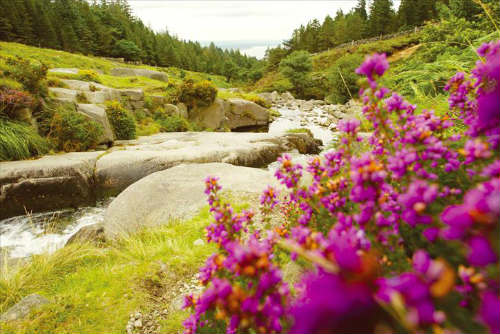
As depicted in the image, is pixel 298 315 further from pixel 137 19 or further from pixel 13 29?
pixel 137 19

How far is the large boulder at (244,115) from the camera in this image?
→ 76.7 feet

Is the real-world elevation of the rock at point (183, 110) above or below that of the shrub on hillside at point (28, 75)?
below

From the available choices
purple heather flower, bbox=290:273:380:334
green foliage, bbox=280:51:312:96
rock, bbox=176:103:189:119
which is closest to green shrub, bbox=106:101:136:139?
rock, bbox=176:103:189:119

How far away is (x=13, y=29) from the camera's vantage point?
46438mm

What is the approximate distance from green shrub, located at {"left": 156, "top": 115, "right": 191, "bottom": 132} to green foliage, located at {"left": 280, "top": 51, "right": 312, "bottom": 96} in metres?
27.0

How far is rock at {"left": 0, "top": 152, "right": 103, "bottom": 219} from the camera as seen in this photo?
792 centimetres

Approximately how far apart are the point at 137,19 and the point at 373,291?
106 m

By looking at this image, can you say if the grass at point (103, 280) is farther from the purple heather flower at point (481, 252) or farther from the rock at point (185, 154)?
the rock at point (185, 154)

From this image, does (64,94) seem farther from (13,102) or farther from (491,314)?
(491,314)

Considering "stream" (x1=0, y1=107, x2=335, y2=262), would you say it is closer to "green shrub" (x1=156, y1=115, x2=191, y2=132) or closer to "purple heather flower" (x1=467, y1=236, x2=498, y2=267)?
"purple heather flower" (x1=467, y1=236, x2=498, y2=267)

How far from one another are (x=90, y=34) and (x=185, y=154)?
6323 cm

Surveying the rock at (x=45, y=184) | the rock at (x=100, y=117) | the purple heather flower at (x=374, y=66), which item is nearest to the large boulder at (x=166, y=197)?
the rock at (x=45, y=184)

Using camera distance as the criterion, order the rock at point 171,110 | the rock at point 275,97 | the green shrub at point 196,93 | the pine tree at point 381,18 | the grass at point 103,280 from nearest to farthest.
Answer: the grass at point 103,280
the rock at point 171,110
the green shrub at point 196,93
the rock at point 275,97
the pine tree at point 381,18

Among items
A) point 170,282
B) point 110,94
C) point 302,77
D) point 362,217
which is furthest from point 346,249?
point 302,77
